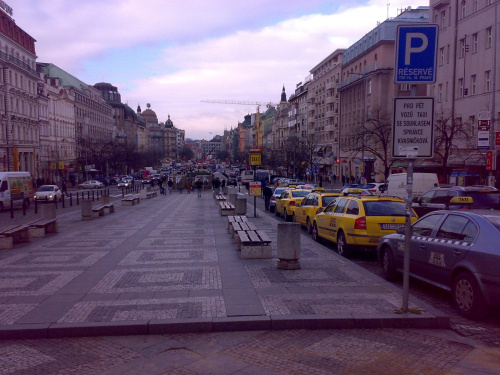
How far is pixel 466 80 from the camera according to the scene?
38594 millimetres

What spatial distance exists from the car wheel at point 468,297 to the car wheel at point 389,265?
6.54ft

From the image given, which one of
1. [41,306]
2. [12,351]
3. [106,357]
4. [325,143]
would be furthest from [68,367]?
[325,143]

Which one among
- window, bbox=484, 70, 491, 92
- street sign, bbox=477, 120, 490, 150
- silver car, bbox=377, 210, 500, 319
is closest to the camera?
silver car, bbox=377, 210, 500, 319

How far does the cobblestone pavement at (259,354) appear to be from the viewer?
527 centimetres

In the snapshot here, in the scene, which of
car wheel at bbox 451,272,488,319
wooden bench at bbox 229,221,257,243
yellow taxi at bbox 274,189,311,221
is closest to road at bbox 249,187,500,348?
car wheel at bbox 451,272,488,319

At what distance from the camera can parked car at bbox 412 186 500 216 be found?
15.1m

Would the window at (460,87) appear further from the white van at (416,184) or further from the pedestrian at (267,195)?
the pedestrian at (267,195)

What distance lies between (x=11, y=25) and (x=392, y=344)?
60838mm

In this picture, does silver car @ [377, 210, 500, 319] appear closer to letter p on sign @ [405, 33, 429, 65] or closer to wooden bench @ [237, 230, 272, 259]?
letter p on sign @ [405, 33, 429, 65]

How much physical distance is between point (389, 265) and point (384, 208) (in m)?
2.81

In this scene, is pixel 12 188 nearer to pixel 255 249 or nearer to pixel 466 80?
pixel 255 249

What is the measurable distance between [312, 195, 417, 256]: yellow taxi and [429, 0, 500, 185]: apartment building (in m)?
22.5

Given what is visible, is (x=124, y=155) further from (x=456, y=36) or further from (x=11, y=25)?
(x=456, y=36)

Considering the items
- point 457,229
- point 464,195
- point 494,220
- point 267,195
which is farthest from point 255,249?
point 267,195
